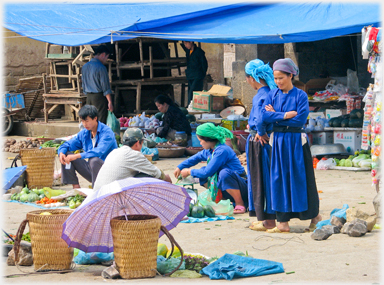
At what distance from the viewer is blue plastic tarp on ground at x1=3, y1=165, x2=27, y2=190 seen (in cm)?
723

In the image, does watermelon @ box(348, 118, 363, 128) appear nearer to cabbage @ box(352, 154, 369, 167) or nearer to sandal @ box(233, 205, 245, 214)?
cabbage @ box(352, 154, 369, 167)

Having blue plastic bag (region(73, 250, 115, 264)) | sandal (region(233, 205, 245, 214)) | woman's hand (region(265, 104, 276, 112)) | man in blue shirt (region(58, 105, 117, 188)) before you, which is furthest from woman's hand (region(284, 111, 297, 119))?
man in blue shirt (region(58, 105, 117, 188))

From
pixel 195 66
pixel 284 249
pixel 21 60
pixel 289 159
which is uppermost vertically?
pixel 21 60

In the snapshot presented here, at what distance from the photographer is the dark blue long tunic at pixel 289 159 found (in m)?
4.91

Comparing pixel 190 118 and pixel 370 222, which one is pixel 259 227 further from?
pixel 190 118

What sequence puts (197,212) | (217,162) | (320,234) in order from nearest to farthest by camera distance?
(320,234)
(197,212)
(217,162)

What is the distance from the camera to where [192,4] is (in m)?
9.47

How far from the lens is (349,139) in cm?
967

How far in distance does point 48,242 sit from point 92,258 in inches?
16.9

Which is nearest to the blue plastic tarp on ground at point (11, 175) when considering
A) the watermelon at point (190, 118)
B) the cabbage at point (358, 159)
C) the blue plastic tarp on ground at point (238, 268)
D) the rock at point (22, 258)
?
the rock at point (22, 258)

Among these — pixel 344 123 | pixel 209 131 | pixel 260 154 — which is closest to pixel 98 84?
pixel 344 123

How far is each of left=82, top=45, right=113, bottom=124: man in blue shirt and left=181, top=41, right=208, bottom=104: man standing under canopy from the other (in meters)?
2.26

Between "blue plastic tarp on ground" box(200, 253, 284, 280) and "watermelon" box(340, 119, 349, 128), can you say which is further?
"watermelon" box(340, 119, 349, 128)

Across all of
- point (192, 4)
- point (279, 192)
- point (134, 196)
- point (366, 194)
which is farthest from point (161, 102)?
point (134, 196)
